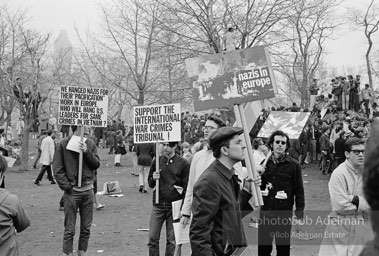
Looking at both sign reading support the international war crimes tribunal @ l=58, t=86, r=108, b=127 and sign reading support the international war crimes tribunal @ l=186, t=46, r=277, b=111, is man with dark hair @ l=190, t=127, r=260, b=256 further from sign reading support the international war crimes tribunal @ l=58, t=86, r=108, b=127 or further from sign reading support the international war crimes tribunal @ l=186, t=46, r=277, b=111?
sign reading support the international war crimes tribunal @ l=58, t=86, r=108, b=127

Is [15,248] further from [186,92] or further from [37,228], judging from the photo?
[186,92]

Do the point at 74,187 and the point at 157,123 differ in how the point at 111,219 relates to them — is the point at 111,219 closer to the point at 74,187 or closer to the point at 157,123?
the point at 157,123

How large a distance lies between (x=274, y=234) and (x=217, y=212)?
110 inches

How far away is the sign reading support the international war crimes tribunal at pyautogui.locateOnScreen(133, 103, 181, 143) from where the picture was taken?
8008 mm

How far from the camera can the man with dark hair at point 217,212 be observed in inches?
151

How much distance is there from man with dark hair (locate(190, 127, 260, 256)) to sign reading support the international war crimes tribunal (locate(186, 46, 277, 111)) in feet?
7.78

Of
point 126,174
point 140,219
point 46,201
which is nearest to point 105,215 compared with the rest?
point 140,219

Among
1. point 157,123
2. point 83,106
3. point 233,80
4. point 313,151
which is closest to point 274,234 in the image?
point 233,80

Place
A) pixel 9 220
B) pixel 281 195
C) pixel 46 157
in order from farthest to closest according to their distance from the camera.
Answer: pixel 46 157
pixel 281 195
pixel 9 220

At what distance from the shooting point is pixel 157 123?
8.16m

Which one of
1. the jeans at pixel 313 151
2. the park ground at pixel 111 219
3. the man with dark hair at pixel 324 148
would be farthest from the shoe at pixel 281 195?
the jeans at pixel 313 151

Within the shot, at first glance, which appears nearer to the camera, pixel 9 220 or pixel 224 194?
pixel 224 194

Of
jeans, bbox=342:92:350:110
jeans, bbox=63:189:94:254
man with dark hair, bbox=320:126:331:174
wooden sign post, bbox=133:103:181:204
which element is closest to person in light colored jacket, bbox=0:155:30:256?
jeans, bbox=63:189:94:254

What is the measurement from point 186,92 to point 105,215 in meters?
14.7
